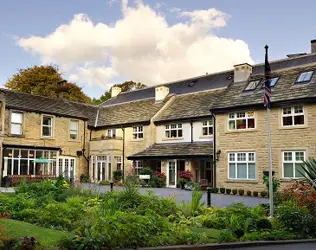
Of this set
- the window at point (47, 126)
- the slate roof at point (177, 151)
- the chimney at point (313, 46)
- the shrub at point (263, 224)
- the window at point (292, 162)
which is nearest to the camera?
the shrub at point (263, 224)

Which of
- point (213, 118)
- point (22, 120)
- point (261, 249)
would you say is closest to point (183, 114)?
point (213, 118)

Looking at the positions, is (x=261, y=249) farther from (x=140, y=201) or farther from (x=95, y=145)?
(x=95, y=145)

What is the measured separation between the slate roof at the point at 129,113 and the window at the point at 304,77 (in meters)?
13.4

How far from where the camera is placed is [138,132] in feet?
115

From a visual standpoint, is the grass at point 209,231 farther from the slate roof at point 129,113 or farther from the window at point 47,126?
the window at point 47,126

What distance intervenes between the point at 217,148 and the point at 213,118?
2251mm

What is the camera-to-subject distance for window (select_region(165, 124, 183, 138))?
32231mm

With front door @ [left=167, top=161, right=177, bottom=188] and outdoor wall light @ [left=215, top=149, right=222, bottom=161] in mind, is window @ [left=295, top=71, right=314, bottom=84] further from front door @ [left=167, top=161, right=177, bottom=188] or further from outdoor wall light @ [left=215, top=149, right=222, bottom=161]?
front door @ [left=167, top=161, right=177, bottom=188]

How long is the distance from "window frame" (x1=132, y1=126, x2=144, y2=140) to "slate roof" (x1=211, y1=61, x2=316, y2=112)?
9.08 m

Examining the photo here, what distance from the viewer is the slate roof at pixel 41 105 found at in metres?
31.9

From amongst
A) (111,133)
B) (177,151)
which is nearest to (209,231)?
(177,151)

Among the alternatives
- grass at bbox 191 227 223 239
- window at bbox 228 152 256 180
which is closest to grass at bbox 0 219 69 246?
grass at bbox 191 227 223 239

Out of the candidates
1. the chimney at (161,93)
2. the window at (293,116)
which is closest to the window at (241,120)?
the window at (293,116)

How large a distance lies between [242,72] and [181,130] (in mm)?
6978
